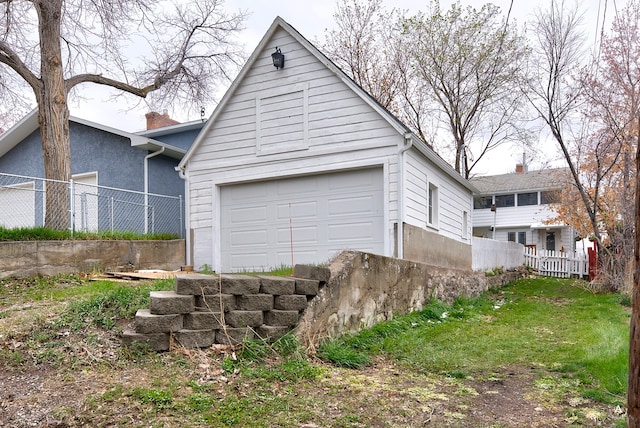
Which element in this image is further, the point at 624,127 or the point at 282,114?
the point at 624,127

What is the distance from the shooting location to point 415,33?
19.9m

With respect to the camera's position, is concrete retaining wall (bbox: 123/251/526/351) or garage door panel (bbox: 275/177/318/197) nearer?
concrete retaining wall (bbox: 123/251/526/351)

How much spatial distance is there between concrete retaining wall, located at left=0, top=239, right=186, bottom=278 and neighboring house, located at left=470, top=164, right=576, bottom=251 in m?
19.5

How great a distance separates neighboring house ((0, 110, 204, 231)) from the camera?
1365cm

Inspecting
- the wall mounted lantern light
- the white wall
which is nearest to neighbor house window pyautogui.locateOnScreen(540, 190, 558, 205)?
the white wall

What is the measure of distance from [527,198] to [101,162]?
22.0 metres

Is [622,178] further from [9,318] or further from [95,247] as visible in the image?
[9,318]

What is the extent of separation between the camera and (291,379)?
4.11 m

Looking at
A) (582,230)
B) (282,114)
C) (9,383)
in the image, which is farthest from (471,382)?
(582,230)

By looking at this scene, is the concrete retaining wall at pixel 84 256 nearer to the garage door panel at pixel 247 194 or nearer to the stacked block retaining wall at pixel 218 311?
the garage door panel at pixel 247 194

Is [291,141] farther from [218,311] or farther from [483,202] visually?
[483,202]

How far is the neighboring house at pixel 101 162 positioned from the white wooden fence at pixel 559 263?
14.2 meters

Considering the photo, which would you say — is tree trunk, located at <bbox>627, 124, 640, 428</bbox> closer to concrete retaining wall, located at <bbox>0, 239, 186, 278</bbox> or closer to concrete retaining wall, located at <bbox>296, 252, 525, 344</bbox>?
concrete retaining wall, located at <bbox>296, 252, 525, 344</bbox>

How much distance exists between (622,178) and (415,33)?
33.9ft
